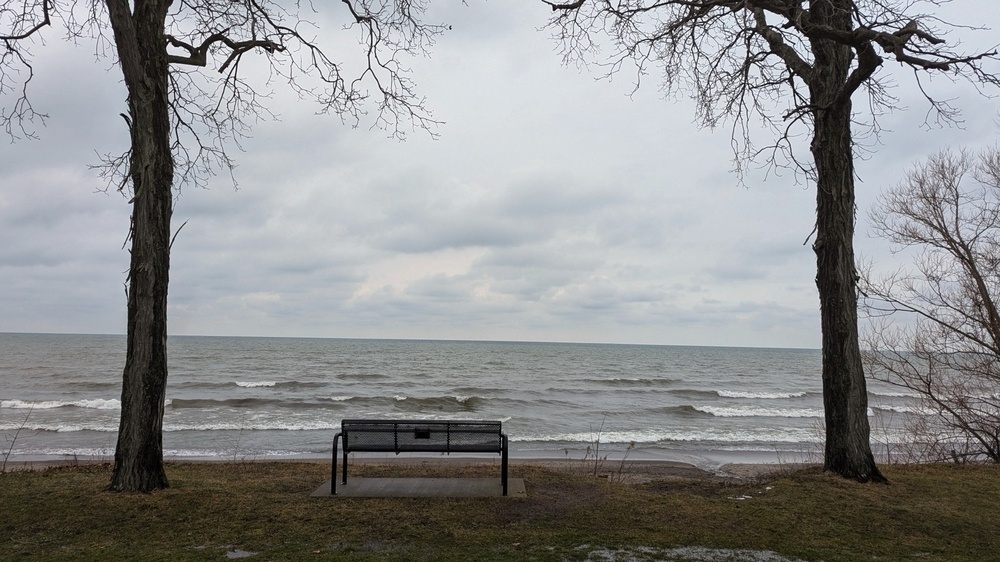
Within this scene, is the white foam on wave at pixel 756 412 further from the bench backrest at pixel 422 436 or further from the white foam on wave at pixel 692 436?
the bench backrest at pixel 422 436

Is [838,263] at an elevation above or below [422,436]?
above

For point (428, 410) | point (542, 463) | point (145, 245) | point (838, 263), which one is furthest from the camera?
point (428, 410)

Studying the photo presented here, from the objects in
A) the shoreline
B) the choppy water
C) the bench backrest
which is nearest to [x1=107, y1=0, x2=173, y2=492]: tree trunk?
the bench backrest

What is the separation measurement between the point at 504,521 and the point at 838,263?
473cm

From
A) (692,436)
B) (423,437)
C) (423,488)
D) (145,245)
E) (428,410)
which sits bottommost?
(428,410)

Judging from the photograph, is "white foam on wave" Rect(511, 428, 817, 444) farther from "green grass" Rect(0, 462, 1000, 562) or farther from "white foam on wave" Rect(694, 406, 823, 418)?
"green grass" Rect(0, 462, 1000, 562)

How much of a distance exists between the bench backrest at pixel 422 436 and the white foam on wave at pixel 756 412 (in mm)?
19586

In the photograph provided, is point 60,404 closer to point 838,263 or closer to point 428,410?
point 428,410

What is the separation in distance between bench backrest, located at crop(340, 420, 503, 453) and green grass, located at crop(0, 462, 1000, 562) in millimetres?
650

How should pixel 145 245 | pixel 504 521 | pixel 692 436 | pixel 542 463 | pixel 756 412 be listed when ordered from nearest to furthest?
pixel 504 521, pixel 145 245, pixel 542 463, pixel 692 436, pixel 756 412

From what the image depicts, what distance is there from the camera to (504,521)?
536 centimetres

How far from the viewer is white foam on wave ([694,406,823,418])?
2445 centimetres

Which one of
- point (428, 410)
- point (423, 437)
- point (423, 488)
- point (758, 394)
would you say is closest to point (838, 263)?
point (423, 437)

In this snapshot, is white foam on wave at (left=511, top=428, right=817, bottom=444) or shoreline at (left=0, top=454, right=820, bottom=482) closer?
shoreline at (left=0, top=454, right=820, bottom=482)
